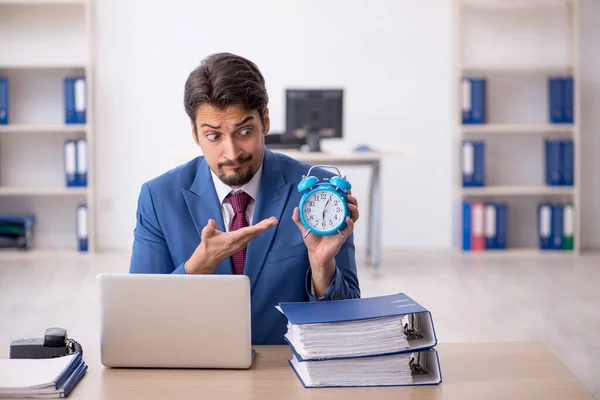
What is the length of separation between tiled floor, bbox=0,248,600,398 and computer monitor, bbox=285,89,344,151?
100 centimetres

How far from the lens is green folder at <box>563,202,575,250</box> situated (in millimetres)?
6582

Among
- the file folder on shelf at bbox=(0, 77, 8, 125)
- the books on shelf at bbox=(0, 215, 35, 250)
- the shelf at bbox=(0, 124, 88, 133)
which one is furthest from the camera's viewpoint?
the books on shelf at bbox=(0, 215, 35, 250)

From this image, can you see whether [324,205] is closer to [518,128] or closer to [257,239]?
[257,239]

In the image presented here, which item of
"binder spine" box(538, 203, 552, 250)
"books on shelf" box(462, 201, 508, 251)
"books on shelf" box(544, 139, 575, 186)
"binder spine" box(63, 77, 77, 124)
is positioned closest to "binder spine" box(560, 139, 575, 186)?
"books on shelf" box(544, 139, 575, 186)

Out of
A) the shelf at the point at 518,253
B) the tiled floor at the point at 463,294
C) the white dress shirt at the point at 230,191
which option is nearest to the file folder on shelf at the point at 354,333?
the white dress shirt at the point at 230,191

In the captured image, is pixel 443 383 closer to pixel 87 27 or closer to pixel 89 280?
pixel 89 280

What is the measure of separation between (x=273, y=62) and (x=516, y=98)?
1.94 meters

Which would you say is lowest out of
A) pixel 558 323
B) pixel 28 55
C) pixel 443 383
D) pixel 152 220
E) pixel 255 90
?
pixel 558 323

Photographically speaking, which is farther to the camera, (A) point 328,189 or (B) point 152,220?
(B) point 152,220

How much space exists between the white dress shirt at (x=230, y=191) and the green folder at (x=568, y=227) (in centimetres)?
491

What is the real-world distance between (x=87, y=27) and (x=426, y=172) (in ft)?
9.17

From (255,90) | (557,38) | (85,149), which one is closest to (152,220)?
(255,90)

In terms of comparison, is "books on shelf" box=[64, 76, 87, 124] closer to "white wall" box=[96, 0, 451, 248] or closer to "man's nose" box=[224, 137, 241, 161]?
"white wall" box=[96, 0, 451, 248]

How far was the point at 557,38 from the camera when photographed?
22.4 ft
